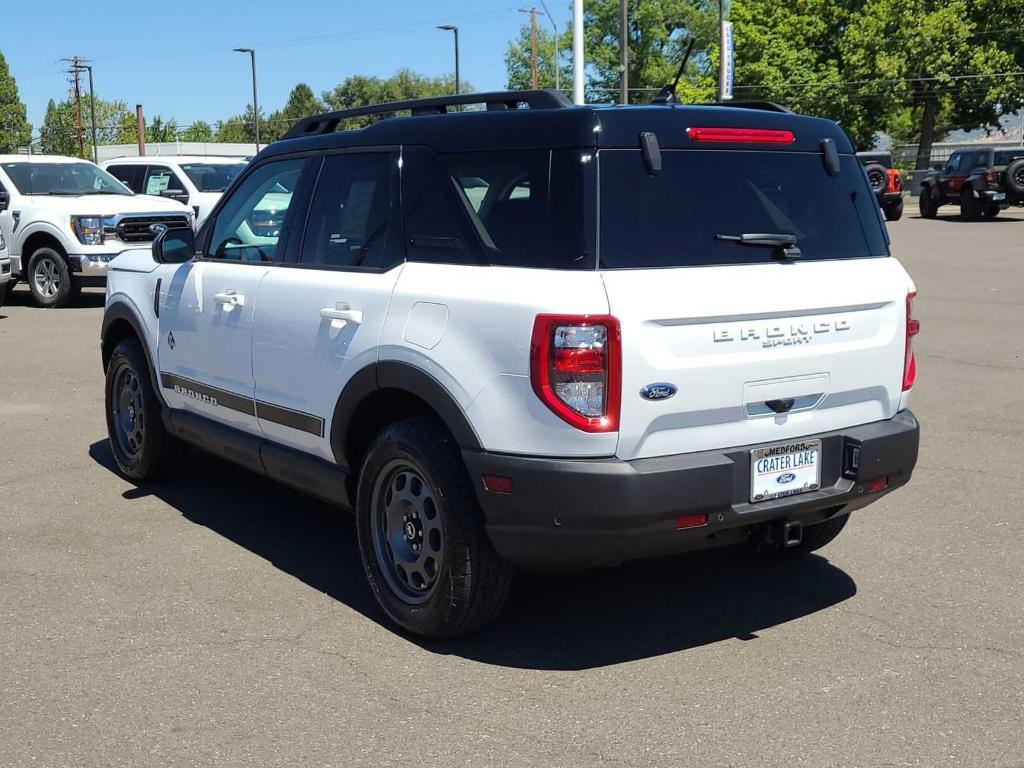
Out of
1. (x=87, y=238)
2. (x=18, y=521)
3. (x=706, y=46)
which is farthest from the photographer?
(x=706, y=46)

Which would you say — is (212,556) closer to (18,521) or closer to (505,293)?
(18,521)

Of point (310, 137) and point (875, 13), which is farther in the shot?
point (875, 13)

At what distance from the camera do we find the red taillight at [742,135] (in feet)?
13.6

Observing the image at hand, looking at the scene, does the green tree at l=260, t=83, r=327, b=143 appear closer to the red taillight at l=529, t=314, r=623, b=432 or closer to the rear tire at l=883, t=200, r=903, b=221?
the rear tire at l=883, t=200, r=903, b=221

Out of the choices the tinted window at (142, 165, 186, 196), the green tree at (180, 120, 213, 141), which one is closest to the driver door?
the tinted window at (142, 165, 186, 196)

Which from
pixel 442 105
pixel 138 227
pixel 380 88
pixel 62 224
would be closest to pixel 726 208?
pixel 442 105

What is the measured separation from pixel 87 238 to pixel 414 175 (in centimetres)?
1245

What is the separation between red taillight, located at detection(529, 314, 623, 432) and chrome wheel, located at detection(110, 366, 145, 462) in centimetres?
351

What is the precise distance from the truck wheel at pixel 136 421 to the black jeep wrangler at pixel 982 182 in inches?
1116

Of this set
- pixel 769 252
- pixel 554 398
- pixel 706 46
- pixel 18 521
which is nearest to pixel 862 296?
pixel 769 252

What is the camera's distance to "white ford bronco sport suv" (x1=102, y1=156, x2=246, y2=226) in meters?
19.5

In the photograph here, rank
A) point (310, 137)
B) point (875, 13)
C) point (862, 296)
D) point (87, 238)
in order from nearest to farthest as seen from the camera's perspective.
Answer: point (862, 296) < point (310, 137) < point (87, 238) < point (875, 13)

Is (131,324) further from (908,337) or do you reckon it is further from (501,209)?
(908,337)

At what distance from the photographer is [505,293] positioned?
3969mm
